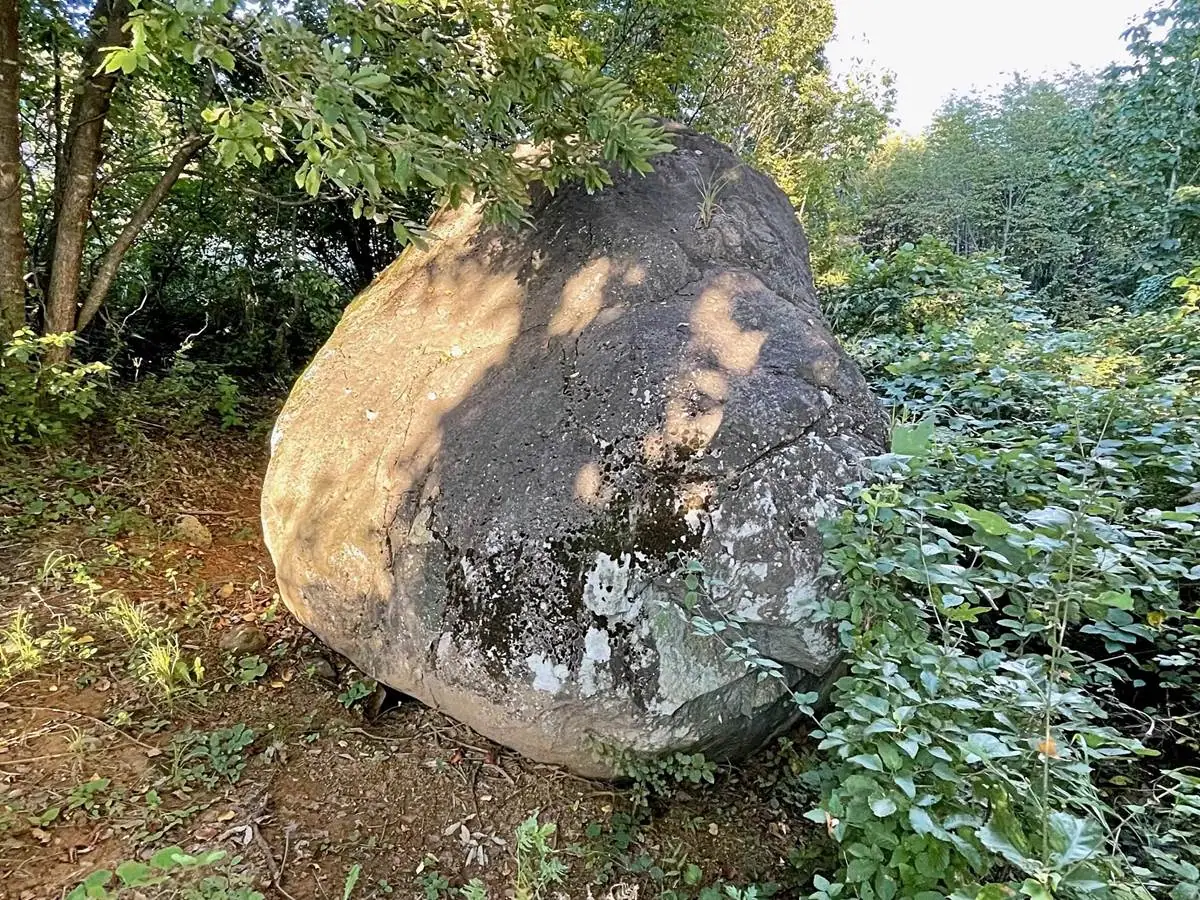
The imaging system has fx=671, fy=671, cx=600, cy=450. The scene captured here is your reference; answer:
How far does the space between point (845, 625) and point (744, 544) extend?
14.5 inches

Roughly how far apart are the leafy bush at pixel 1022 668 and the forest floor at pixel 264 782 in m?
0.59

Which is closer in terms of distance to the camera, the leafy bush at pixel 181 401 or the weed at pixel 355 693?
the weed at pixel 355 693

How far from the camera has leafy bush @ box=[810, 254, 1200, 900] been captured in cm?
115

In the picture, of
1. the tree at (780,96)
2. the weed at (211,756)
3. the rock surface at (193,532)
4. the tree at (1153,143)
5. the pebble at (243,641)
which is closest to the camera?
the weed at (211,756)

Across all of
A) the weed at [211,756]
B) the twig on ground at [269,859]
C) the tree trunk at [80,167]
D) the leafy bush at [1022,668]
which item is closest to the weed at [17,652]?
the weed at [211,756]

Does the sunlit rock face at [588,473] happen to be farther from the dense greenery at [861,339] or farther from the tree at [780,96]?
the tree at [780,96]

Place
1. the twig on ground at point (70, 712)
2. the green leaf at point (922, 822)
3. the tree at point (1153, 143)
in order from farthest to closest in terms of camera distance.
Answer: the tree at point (1153, 143) → the twig on ground at point (70, 712) → the green leaf at point (922, 822)

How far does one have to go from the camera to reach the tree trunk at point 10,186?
10.0 ft

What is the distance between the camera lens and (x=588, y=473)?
2.07m

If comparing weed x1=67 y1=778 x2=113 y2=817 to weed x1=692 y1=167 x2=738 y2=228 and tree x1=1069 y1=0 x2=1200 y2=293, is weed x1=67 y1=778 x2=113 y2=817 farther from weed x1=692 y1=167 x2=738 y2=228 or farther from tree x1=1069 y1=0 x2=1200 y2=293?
tree x1=1069 y1=0 x2=1200 y2=293

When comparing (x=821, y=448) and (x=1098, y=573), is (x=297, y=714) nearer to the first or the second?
(x=821, y=448)

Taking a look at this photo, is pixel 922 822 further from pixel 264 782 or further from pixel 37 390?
pixel 37 390

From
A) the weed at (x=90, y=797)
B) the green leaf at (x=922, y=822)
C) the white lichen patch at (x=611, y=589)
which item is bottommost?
the weed at (x=90, y=797)

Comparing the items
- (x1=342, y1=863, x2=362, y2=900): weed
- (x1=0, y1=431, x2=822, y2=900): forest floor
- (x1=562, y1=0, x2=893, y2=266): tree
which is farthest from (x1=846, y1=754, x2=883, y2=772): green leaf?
(x1=562, y1=0, x2=893, y2=266): tree
